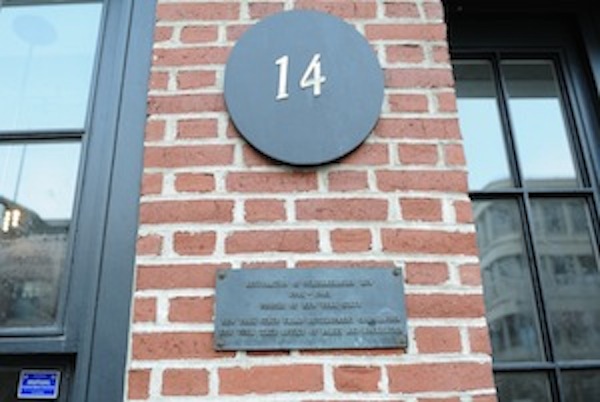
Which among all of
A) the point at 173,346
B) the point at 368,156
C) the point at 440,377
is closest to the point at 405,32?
the point at 368,156

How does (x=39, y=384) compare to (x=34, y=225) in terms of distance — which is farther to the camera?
(x=34, y=225)

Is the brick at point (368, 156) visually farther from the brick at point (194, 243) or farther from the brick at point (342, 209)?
the brick at point (194, 243)

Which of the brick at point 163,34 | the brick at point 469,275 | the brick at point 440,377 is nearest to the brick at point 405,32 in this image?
the brick at point 163,34

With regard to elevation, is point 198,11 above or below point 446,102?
above

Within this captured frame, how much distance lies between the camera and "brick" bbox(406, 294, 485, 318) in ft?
4.55

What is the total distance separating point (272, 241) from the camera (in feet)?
4.72

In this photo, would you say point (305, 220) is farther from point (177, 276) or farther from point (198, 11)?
point (198, 11)

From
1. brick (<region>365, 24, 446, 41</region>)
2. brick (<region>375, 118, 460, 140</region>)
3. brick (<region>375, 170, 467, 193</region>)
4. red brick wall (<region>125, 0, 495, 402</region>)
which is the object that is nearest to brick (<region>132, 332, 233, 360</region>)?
red brick wall (<region>125, 0, 495, 402</region>)

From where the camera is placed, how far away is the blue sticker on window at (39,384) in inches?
55.8

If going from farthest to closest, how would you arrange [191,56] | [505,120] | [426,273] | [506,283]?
[505,120]
[506,283]
[191,56]
[426,273]

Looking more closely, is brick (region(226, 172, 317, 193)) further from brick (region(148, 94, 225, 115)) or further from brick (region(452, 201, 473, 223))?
brick (region(452, 201, 473, 223))

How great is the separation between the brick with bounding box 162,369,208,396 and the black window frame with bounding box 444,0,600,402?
106 cm

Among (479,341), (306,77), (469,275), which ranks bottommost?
(479,341)

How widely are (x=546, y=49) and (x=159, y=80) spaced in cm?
135
